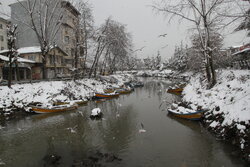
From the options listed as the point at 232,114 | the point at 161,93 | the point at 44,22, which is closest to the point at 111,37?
the point at 44,22

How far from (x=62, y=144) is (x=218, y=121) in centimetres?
1065

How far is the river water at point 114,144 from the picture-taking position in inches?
284

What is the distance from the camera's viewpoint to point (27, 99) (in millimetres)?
16625

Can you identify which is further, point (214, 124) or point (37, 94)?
point (37, 94)

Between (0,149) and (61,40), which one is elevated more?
(61,40)

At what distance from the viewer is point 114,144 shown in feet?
29.2

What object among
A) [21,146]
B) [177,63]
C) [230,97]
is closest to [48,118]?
[21,146]

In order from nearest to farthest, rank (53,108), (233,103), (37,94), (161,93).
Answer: (233,103)
(53,108)
(37,94)
(161,93)

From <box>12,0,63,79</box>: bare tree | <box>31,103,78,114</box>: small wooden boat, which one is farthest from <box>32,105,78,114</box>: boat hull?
<box>12,0,63,79</box>: bare tree

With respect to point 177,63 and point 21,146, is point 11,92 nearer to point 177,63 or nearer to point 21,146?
point 21,146

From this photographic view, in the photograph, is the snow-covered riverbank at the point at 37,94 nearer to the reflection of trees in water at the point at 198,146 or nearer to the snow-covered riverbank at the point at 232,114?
the reflection of trees in water at the point at 198,146

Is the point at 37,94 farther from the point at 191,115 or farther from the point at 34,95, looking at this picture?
the point at 191,115

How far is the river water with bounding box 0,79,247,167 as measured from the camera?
7203mm

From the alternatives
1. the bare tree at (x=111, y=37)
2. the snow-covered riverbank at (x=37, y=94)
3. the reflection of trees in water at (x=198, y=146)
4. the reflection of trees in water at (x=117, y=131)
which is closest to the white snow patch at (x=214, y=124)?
the reflection of trees in water at (x=198, y=146)
